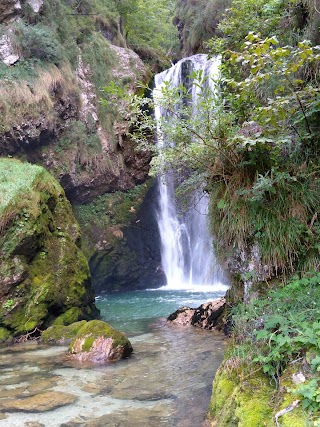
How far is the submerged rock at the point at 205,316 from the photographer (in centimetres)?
761

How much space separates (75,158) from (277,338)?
1248 centimetres

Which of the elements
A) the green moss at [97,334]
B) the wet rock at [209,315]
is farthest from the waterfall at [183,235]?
the green moss at [97,334]

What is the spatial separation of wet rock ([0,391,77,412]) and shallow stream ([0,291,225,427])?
10 millimetres

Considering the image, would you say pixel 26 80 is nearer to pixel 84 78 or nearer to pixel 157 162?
pixel 84 78

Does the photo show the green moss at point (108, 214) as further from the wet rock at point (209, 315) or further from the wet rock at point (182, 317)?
the wet rock at point (209, 315)

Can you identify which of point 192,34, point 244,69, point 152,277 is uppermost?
point 192,34

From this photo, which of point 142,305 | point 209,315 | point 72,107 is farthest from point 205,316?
point 72,107

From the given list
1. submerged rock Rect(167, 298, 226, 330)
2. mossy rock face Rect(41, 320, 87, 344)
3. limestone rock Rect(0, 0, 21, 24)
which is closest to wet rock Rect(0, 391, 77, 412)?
mossy rock face Rect(41, 320, 87, 344)

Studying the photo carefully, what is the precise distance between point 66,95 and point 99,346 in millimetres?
10511

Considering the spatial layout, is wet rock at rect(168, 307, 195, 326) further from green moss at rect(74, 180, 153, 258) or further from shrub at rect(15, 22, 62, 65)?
shrub at rect(15, 22, 62, 65)

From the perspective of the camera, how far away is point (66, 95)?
14.3 m

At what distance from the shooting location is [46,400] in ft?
14.1

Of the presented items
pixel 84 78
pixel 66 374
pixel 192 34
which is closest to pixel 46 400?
pixel 66 374

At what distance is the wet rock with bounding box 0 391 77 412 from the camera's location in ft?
13.4
